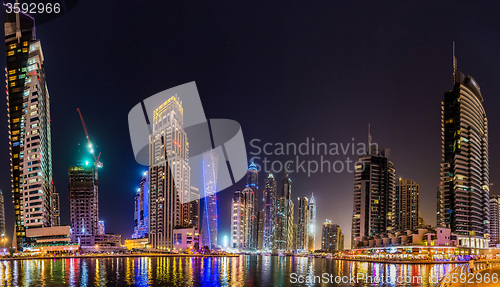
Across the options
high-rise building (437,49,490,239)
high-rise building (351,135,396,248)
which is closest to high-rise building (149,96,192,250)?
high-rise building (351,135,396,248)

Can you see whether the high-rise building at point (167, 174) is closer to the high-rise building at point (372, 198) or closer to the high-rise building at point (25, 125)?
the high-rise building at point (25, 125)

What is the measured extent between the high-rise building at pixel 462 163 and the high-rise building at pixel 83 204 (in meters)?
138

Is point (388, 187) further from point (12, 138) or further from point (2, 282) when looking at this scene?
point (2, 282)

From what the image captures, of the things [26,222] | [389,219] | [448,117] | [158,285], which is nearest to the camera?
[158,285]

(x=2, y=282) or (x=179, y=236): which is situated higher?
(x=2, y=282)

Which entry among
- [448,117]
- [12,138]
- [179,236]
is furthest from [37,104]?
[448,117]

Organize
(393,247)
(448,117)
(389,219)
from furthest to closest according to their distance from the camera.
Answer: (389,219), (448,117), (393,247)

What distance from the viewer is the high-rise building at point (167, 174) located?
573ft

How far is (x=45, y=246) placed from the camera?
385 feet

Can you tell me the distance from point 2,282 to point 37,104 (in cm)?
8191

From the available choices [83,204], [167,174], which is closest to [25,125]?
[167,174]

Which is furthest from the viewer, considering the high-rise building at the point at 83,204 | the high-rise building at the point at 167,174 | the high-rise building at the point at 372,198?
the high-rise building at the point at 83,204

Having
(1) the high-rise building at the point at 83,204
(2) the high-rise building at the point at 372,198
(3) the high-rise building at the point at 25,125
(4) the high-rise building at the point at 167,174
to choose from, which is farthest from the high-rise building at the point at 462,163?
(1) the high-rise building at the point at 83,204

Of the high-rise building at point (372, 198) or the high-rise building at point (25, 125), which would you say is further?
the high-rise building at point (372, 198)
